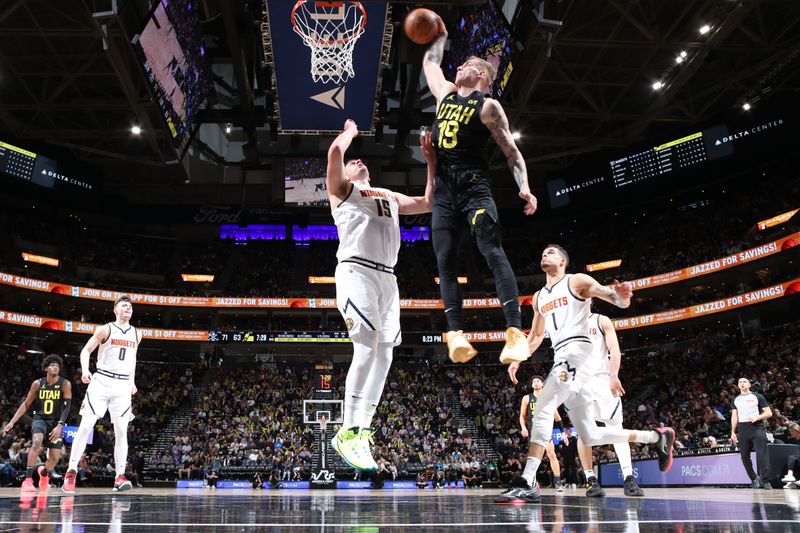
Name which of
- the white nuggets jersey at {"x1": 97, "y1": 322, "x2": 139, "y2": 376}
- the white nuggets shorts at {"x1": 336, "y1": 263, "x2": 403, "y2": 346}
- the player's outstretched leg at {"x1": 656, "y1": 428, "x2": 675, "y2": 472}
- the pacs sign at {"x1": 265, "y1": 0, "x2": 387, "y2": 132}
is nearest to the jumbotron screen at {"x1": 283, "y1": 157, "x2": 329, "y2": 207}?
the pacs sign at {"x1": 265, "y1": 0, "x2": 387, "y2": 132}

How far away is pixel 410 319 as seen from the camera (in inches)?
1527

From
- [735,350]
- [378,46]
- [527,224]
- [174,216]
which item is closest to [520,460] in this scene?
[735,350]

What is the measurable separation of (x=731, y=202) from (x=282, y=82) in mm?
23882

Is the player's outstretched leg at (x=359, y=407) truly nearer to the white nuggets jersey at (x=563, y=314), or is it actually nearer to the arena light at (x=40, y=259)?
the white nuggets jersey at (x=563, y=314)

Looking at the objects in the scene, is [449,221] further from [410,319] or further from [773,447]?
[410,319]

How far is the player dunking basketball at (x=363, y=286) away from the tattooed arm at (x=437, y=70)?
0.54 m

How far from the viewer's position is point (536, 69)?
66.6ft

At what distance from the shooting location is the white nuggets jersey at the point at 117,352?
28.8ft

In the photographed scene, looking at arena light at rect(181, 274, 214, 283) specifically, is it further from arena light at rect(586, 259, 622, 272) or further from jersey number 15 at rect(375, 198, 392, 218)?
jersey number 15 at rect(375, 198, 392, 218)

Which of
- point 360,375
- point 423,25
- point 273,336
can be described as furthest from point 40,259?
point 423,25

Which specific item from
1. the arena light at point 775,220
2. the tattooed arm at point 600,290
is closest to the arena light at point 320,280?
the arena light at point 775,220

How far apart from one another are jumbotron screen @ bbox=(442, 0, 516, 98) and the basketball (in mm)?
11448

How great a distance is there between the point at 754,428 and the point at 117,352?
33.8 feet

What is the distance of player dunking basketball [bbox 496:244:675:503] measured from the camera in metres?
5.84
